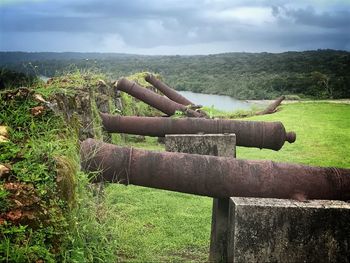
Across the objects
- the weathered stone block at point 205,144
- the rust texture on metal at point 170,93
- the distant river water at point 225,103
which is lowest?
the distant river water at point 225,103

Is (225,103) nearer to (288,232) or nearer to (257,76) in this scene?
(257,76)

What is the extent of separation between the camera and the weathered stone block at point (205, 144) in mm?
6457

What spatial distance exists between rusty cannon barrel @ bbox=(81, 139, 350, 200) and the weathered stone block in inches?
87.4

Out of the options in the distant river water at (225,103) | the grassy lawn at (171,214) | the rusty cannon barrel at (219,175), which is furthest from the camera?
the distant river water at (225,103)

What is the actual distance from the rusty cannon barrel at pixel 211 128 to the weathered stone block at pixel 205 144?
27.0 inches

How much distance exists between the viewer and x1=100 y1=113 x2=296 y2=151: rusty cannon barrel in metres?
7.07

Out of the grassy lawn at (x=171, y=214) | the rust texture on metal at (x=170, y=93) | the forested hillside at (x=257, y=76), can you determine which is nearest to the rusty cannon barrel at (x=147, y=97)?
the grassy lawn at (x=171, y=214)

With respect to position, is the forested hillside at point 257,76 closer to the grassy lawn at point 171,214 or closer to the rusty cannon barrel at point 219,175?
the grassy lawn at point 171,214

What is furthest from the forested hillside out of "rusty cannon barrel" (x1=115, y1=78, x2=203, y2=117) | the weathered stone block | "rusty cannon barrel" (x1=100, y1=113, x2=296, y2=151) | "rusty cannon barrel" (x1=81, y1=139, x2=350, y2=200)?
"rusty cannon barrel" (x1=81, y1=139, x2=350, y2=200)

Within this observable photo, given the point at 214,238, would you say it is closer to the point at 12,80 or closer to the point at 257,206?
the point at 257,206

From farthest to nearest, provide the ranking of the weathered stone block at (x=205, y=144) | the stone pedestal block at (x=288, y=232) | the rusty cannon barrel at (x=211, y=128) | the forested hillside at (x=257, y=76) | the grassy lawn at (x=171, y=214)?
the forested hillside at (x=257, y=76), the rusty cannon barrel at (x=211, y=128), the weathered stone block at (x=205, y=144), the grassy lawn at (x=171, y=214), the stone pedestal block at (x=288, y=232)

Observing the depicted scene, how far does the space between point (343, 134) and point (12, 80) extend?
10.5 metres

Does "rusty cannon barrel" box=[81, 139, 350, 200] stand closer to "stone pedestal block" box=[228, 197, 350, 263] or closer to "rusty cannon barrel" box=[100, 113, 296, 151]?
"stone pedestal block" box=[228, 197, 350, 263]

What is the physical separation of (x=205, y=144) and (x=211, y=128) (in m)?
0.84
